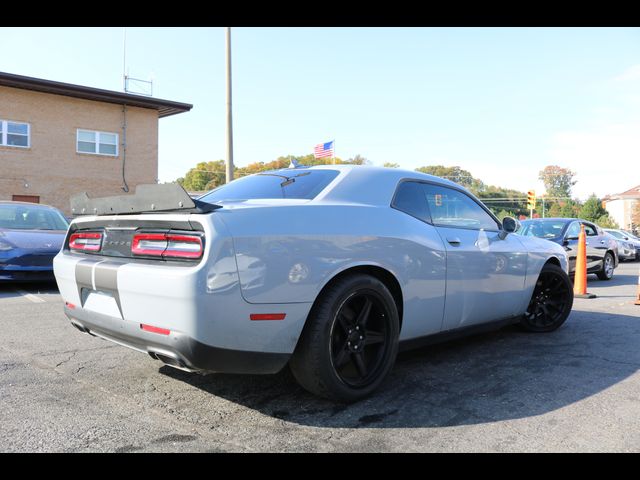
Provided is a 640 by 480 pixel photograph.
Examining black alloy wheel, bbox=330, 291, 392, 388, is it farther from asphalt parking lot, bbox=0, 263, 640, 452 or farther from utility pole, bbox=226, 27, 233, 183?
utility pole, bbox=226, 27, 233, 183

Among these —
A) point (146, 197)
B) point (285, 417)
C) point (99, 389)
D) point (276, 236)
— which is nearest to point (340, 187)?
point (276, 236)

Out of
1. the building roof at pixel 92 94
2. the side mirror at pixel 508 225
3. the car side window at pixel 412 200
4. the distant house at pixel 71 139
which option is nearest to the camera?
the car side window at pixel 412 200

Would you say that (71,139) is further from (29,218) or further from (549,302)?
(549,302)

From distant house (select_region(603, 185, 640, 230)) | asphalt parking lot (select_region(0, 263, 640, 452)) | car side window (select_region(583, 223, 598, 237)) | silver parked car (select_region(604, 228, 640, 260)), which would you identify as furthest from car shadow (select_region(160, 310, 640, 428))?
distant house (select_region(603, 185, 640, 230))

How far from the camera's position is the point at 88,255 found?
3.43 meters

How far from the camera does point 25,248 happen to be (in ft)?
25.1

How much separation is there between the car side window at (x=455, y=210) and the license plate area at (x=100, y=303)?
2.23m

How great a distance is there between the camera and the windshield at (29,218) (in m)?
8.37

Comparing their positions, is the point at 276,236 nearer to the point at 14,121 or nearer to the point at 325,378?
the point at 325,378

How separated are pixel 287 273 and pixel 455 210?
76.1 inches

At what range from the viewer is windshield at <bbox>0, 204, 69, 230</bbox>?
329 inches

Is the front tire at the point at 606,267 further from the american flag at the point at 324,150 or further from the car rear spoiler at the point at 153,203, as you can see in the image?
the car rear spoiler at the point at 153,203

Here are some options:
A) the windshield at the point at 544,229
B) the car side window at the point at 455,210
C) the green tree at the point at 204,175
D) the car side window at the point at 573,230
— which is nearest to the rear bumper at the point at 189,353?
the car side window at the point at 455,210

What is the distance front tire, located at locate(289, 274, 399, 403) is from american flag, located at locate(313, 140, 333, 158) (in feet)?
46.7
